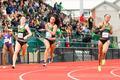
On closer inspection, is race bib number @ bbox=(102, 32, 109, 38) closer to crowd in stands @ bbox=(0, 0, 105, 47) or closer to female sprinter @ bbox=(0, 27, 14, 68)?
female sprinter @ bbox=(0, 27, 14, 68)

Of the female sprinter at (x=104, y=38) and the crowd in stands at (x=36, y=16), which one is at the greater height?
the crowd in stands at (x=36, y=16)

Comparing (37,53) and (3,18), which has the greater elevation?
(3,18)

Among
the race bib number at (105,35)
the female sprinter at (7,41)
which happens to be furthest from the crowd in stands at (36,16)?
the race bib number at (105,35)

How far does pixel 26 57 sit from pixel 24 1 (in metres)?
7.99

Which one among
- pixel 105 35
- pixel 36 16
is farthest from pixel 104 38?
pixel 36 16

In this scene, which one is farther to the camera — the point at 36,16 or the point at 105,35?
the point at 36,16

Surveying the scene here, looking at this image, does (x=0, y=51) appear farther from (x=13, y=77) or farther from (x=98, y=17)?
(x=98, y=17)

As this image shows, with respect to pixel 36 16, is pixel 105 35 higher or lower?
lower

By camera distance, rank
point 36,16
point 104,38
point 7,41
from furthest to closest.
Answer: point 36,16, point 7,41, point 104,38

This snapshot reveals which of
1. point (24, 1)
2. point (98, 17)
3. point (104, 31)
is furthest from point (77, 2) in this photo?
point (104, 31)

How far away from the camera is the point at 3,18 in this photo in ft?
88.7

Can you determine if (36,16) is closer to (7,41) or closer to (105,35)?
(7,41)

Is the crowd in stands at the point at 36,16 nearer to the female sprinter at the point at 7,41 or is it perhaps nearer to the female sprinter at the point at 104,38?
the female sprinter at the point at 7,41

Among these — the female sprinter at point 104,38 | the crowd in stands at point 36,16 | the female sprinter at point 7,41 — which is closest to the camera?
the female sprinter at point 104,38
